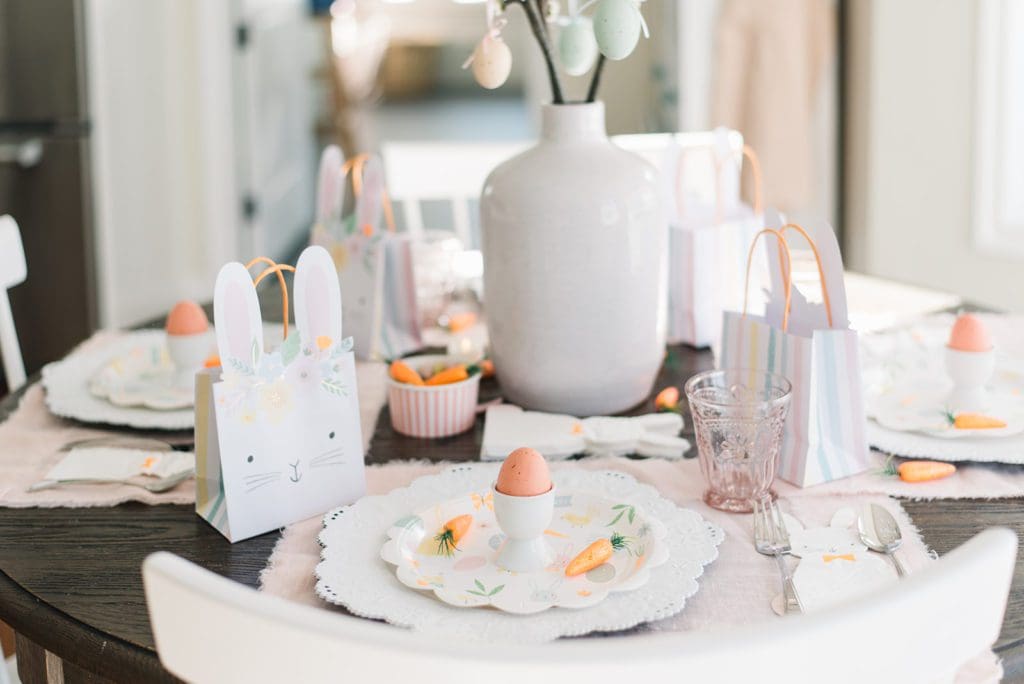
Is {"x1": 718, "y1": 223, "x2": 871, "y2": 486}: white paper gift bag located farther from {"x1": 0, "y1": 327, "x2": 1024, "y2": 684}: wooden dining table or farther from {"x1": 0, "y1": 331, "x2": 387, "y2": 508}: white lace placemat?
{"x1": 0, "y1": 331, "x2": 387, "y2": 508}: white lace placemat

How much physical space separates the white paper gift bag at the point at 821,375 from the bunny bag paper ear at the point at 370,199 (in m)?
0.61

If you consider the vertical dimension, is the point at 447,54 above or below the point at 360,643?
above

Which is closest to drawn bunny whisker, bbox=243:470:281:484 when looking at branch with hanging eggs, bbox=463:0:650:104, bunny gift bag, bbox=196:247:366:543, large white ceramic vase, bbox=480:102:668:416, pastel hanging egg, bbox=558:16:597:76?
bunny gift bag, bbox=196:247:366:543

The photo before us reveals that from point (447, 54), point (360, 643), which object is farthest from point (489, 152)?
point (447, 54)

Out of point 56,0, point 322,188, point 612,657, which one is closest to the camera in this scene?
point 612,657

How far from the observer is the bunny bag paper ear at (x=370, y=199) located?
1.65m

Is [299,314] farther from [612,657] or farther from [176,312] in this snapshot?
[612,657]

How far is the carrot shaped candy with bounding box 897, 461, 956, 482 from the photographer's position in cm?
120

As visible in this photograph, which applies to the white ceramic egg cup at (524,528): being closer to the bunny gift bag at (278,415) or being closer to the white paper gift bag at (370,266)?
the bunny gift bag at (278,415)

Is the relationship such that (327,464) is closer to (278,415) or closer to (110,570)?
(278,415)

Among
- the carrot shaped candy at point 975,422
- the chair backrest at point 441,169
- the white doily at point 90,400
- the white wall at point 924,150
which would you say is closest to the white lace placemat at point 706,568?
the carrot shaped candy at point 975,422

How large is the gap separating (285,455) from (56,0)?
2.81 metres

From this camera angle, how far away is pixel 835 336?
47.2 inches

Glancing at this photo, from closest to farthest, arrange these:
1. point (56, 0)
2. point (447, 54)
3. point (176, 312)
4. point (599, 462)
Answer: point (599, 462)
point (176, 312)
point (56, 0)
point (447, 54)
